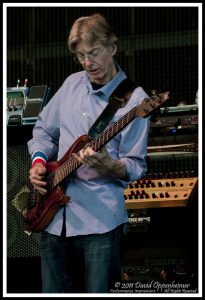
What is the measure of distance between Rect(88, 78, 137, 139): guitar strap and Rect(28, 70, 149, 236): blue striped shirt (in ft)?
0.07

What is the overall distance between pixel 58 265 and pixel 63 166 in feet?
1.41

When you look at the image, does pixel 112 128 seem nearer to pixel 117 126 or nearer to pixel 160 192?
pixel 117 126

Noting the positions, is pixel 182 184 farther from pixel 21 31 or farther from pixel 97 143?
pixel 21 31

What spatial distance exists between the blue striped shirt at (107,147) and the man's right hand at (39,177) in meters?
0.10

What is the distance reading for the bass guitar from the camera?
2930mm

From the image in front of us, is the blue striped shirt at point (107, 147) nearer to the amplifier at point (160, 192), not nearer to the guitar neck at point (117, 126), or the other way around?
the guitar neck at point (117, 126)

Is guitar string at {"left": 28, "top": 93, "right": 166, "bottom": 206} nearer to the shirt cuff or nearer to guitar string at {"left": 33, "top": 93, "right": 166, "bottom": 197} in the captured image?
guitar string at {"left": 33, "top": 93, "right": 166, "bottom": 197}

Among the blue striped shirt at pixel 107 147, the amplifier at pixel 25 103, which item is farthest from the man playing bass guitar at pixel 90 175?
the amplifier at pixel 25 103

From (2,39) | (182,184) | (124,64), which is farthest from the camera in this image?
(124,64)

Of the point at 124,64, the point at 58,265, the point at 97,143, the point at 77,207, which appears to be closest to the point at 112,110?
the point at 97,143

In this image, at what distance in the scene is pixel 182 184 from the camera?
394 cm

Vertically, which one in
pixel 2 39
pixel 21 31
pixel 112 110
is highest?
pixel 21 31

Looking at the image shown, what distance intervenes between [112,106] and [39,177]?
0.45 m

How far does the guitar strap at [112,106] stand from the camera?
3.04m
